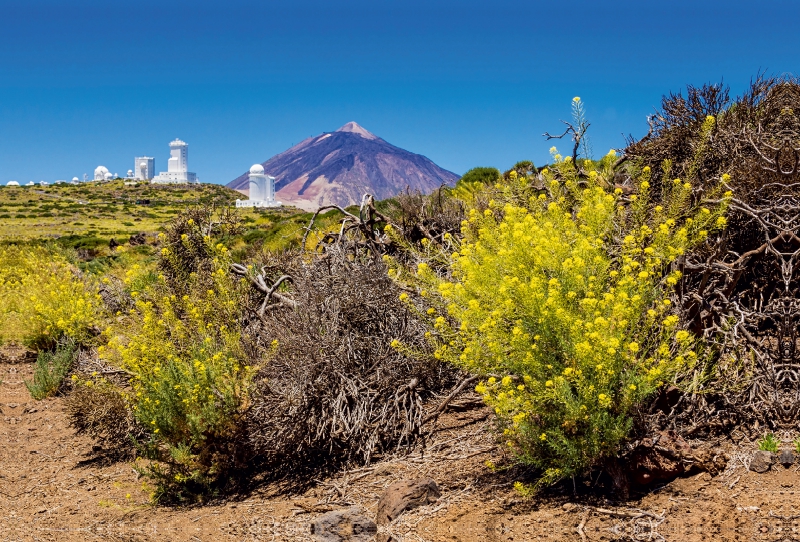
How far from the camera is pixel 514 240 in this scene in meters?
3.86

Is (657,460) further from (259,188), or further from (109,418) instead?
(259,188)

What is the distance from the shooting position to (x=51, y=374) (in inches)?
332

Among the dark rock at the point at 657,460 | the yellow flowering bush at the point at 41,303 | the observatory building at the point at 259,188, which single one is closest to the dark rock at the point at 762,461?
the dark rock at the point at 657,460

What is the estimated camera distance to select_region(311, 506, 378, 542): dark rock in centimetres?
381

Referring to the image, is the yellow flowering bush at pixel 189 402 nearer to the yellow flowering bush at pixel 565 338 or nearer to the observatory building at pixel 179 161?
the yellow flowering bush at pixel 565 338

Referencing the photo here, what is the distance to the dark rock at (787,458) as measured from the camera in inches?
139

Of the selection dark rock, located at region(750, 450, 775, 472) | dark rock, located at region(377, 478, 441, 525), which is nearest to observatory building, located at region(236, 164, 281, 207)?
dark rock, located at region(377, 478, 441, 525)

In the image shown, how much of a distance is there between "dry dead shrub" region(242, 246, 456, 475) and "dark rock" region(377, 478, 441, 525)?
2.87ft

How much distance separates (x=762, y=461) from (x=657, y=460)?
52 cm

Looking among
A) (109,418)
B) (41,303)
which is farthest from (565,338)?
(41,303)

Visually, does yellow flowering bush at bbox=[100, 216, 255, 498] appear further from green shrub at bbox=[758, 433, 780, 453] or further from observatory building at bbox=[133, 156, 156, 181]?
observatory building at bbox=[133, 156, 156, 181]

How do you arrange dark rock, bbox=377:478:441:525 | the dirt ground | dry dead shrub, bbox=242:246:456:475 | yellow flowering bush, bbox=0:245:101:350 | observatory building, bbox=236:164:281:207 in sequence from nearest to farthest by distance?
the dirt ground, dark rock, bbox=377:478:441:525, dry dead shrub, bbox=242:246:456:475, yellow flowering bush, bbox=0:245:101:350, observatory building, bbox=236:164:281:207

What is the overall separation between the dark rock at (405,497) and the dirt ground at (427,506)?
6 centimetres

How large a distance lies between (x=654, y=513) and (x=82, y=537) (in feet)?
11.9
